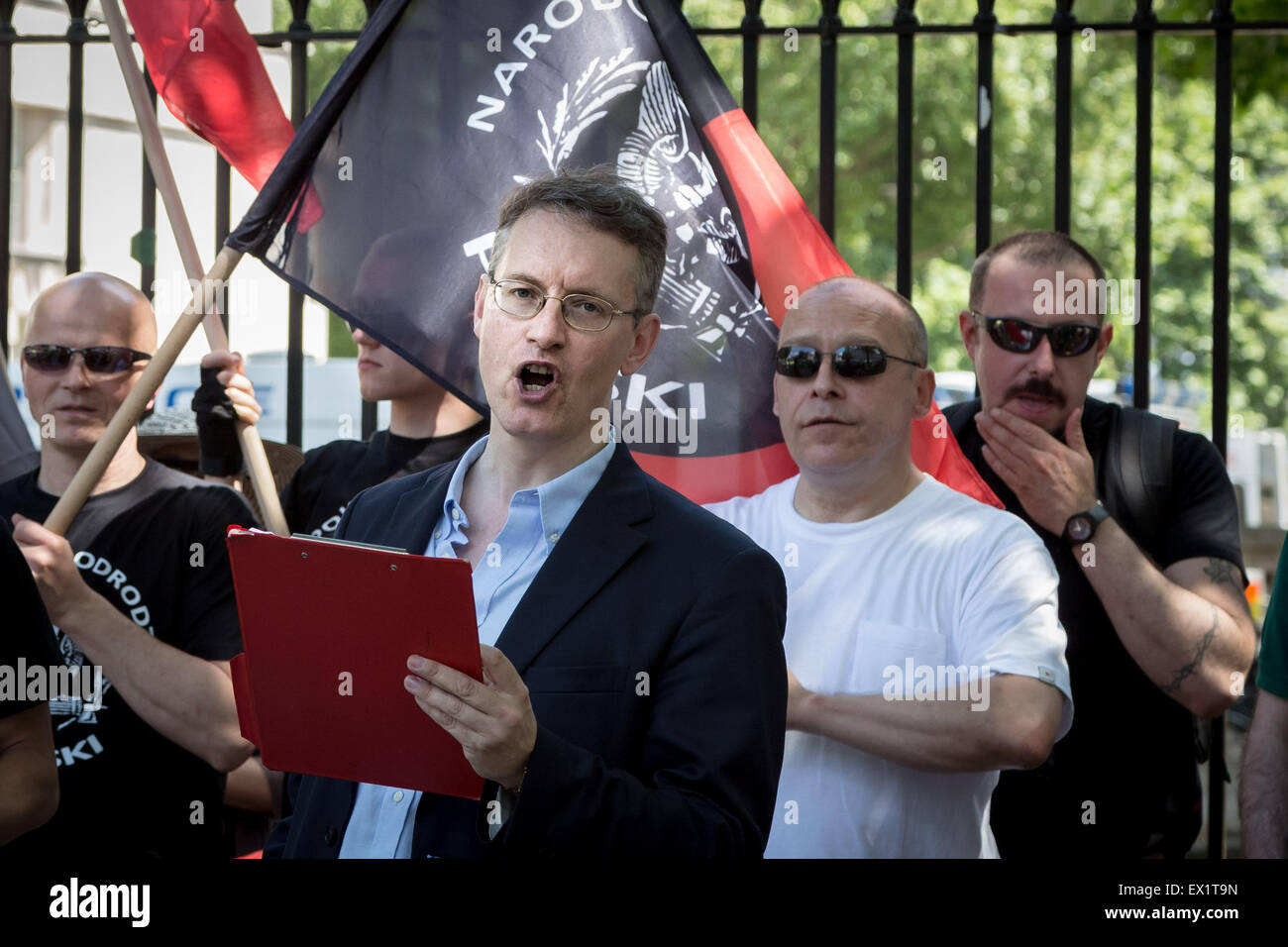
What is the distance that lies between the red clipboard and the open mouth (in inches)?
19.7

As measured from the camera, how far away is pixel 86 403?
11.7ft

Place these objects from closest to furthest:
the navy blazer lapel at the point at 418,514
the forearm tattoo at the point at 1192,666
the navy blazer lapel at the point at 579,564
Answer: the navy blazer lapel at the point at 579,564, the navy blazer lapel at the point at 418,514, the forearm tattoo at the point at 1192,666

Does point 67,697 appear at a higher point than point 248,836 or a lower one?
higher

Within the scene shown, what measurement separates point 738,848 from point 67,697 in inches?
73.8

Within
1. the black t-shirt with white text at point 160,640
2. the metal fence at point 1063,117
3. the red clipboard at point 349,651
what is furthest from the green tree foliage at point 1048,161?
the red clipboard at point 349,651

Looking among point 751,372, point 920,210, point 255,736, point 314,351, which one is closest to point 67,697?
point 255,736

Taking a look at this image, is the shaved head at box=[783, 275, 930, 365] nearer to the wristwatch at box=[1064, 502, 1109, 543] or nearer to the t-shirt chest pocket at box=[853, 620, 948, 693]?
the wristwatch at box=[1064, 502, 1109, 543]

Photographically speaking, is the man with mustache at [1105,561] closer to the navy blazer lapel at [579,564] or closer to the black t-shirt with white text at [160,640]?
the navy blazer lapel at [579,564]

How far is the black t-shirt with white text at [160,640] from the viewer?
10.6 feet

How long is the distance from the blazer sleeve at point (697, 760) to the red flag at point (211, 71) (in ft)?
6.84

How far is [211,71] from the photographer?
3.67 metres

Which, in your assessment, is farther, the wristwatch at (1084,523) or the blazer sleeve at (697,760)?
the wristwatch at (1084,523)

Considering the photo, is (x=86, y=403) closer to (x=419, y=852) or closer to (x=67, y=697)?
(x=67, y=697)
